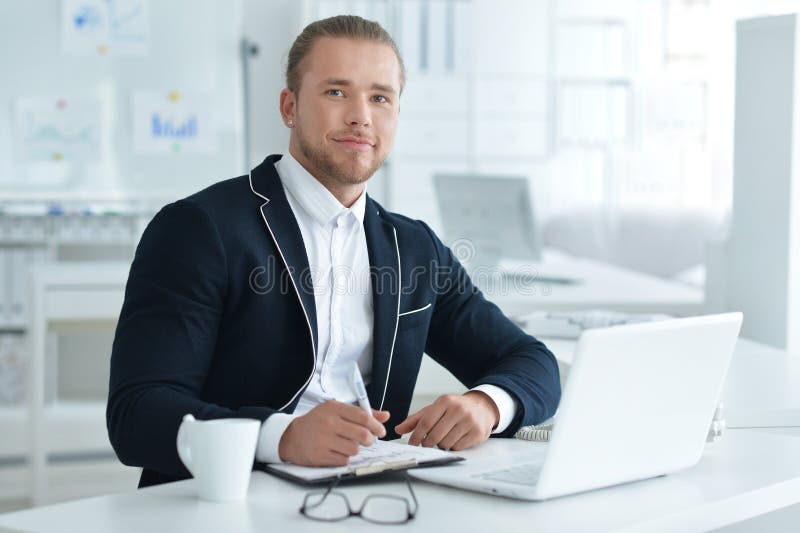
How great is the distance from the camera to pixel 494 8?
17.7 ft

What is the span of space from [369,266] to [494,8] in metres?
4.01

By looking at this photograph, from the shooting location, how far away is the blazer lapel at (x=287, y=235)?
152 centimetres

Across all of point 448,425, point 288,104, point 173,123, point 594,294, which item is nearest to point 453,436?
point 448,425

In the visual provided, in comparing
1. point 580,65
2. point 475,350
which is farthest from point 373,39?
point 580,65

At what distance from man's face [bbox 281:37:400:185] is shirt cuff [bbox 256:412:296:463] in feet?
1.66

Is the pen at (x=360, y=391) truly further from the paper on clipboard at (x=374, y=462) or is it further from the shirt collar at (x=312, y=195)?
the shirt collar at (x=312, y=195)

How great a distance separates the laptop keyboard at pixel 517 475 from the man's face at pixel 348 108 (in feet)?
1.96

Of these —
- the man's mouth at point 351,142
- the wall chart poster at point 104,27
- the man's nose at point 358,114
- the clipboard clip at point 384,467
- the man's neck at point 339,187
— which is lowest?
A: the clipboard clip at point 384,467

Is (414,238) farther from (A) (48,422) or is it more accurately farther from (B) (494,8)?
(B) (494,8)

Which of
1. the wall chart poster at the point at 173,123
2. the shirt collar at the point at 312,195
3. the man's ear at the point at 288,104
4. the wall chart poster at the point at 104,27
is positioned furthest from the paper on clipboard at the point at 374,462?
the wall chart poster at the point at 104,27

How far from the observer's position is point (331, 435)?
1.20 meters

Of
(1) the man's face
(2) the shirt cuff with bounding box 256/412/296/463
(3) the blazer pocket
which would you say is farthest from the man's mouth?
(2) the shirt cuff with bounding box 256/412/296/463

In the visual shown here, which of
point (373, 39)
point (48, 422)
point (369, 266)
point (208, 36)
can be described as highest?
point (208, 36)

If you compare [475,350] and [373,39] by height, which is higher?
[373,39]
